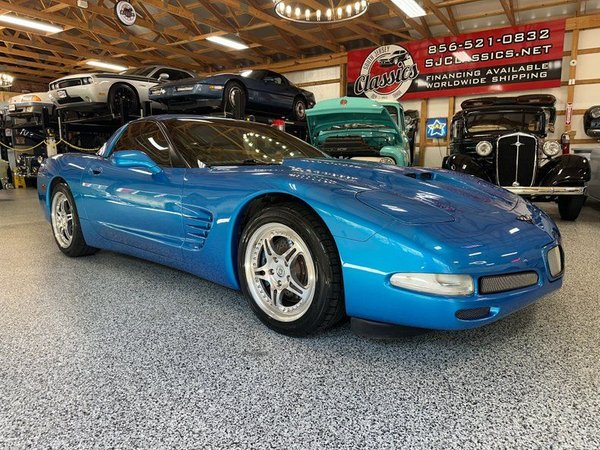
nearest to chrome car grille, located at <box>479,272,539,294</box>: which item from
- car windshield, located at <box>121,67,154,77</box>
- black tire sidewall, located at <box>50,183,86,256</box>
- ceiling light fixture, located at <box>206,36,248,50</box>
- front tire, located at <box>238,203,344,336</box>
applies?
front tire, located at <box>238,203,344,336</box>

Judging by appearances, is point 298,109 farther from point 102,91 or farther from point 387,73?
point 387,73

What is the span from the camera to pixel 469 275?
147 cm

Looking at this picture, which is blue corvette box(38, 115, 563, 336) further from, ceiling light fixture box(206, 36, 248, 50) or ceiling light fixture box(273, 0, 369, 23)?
ceiling light fixture box(206, 36, 248, 50)

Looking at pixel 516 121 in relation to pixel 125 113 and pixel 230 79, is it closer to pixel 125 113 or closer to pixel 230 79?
pixel 230 79

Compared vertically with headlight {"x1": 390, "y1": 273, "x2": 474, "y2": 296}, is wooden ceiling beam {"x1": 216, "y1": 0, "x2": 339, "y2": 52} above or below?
above

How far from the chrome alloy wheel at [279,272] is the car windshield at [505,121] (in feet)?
16.7

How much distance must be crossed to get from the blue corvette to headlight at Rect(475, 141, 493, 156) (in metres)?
3.55

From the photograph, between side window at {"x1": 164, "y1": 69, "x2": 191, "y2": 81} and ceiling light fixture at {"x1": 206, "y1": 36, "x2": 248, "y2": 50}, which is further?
ceiling light fixture at {"x1": 206, "y1": 36, "x2": 248, "y2": 50}

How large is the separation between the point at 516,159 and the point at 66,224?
5.12 m

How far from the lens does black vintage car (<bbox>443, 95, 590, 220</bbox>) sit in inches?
195

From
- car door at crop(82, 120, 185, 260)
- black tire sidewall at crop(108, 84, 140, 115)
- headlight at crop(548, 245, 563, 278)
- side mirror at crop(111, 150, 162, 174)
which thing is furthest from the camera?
black tire sidewall at crop(108, 84, 140, 115)

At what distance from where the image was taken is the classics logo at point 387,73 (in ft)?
40.4

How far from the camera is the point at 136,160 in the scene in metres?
2.44

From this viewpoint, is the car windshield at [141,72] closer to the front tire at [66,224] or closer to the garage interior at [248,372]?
the front tire at [66,224]
